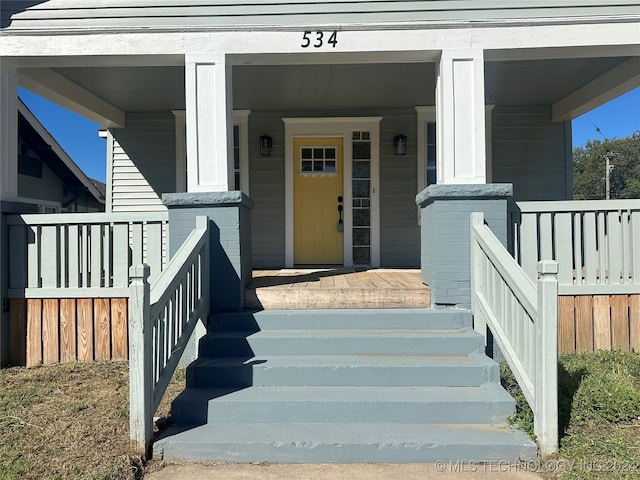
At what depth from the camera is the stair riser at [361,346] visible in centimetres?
316

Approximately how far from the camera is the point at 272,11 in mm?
3834

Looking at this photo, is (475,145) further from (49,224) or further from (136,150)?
(136,150)

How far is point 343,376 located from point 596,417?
62.2 inches

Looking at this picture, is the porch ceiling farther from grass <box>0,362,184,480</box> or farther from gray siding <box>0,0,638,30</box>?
grass <box>0,362,184,480</box>

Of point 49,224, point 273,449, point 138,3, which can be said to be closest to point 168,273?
point 273,449

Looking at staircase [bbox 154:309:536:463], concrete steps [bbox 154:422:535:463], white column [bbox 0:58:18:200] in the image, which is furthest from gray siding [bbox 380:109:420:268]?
white column [bbox 0:58:18:200]

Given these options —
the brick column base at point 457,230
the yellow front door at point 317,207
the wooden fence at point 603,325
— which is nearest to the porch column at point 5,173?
the yellow front door at point 317,207

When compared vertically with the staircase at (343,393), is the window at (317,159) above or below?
above

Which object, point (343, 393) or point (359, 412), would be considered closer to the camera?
point (359, 412)

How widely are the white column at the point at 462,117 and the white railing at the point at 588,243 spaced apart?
0.57 m

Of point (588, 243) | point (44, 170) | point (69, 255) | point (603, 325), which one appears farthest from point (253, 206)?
point (44, 170)

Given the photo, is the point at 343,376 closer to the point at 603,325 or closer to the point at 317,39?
the point at 603,325

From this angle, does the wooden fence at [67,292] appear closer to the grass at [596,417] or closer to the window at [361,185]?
the window at [361,185]

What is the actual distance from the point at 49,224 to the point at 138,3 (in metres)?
2.15
